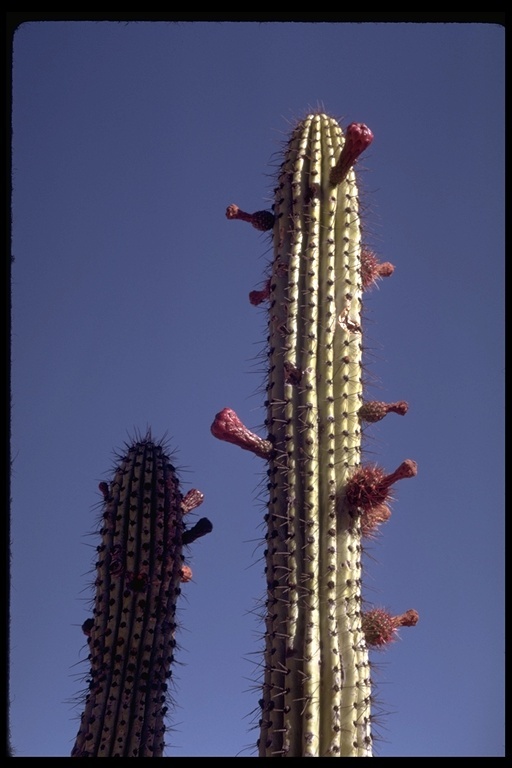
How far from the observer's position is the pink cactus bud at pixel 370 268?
686 cm


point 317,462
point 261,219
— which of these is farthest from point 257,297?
point 317,462

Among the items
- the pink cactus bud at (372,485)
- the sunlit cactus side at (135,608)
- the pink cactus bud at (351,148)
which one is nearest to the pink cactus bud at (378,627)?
the pink cactus bud at (372,485)

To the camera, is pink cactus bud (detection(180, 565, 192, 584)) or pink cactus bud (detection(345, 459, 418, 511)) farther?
pink cactus bud (detection(180, 565, 192, 584))

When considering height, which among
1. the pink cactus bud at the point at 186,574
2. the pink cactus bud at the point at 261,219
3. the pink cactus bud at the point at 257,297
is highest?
the pink cactus bud at the point at 261,219

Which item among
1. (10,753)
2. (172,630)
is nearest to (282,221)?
(172,630)

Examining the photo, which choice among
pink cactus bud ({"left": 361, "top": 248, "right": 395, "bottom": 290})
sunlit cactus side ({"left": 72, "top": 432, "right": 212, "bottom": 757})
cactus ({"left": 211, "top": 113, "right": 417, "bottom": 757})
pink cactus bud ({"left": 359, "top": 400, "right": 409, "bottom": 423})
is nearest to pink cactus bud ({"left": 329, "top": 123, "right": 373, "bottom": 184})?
cactus ({"left": 211, "top": 113, "right": 417, "bottom": 757})

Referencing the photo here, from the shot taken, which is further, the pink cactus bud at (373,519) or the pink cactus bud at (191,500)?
the pink cactus bud at (191,500)

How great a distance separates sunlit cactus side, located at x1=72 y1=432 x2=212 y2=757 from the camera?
262 inches

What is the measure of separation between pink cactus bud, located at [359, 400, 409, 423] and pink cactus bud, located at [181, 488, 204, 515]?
214cm

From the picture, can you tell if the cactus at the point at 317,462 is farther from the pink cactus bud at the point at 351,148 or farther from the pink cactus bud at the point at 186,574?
the pink cactus bud at the point at 186,574

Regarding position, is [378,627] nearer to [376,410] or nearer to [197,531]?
[376,410]

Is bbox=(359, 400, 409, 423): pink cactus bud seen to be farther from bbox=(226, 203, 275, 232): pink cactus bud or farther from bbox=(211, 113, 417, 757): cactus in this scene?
bbox=(226, 203, 275, 232): pink cactus bud

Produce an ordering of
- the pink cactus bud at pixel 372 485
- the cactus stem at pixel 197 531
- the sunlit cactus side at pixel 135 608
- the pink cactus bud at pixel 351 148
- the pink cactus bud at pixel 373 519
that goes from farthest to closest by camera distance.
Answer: the cactus stem at pixel 197 531
the sunlit cactus side at pixel 135 608
the pink cactus bud at pixel 351 148
the pink cactus bud at pixel 373 519
the pink cactus bud at pixel 372 485

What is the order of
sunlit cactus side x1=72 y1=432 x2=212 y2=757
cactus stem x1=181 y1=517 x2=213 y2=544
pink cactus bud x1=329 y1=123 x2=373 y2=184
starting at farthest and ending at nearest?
cactus stem x1=181 y1=517 x2=213 y2=544 < sunlit cactus side x1=72 y1=432 x2=212 y2=757 < pink cactus bud x1=329 y1=123 x2=373 y2=184
